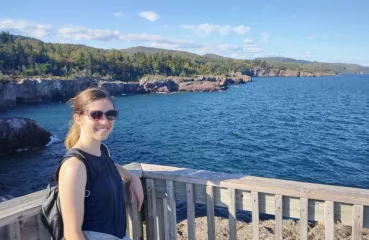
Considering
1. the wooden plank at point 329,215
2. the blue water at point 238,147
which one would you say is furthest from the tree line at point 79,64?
the wooden plank at point 329,215

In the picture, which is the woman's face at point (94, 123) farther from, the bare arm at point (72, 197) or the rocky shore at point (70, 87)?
the rocky shore at point (70, 87)

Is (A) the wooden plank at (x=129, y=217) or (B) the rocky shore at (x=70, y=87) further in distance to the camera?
(B) the rocky shore at (x=70, y=87)

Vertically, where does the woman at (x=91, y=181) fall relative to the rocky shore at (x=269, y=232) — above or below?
above

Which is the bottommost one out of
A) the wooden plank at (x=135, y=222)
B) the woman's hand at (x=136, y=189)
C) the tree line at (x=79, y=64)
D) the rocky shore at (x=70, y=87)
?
the rocky shore at (x=70, y=87)

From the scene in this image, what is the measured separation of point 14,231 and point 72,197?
2.68 feet

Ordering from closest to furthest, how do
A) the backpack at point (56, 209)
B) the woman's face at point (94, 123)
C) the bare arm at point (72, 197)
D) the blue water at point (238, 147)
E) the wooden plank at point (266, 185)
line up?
the bare arm at point (72, 197)
the backpack at point (56, 209)
the woman's face at point (94, 123)
the wooden plank at point (266, 185)
the blue water at point (238, 147)

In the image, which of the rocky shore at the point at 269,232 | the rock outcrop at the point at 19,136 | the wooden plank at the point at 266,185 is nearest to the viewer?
the wooden plank at the point at 266,185

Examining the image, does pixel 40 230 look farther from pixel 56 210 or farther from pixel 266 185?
pixel 266 185

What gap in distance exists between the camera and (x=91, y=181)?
7.32 feet

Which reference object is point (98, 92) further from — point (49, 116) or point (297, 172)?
point (49, 116)

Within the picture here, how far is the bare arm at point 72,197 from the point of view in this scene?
2.05 metres

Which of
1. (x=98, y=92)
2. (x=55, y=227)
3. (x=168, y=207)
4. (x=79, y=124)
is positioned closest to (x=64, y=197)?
(x=55, y=227)

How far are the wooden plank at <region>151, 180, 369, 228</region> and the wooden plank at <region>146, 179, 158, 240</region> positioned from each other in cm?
6

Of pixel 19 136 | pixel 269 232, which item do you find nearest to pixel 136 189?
pixel 269 232
